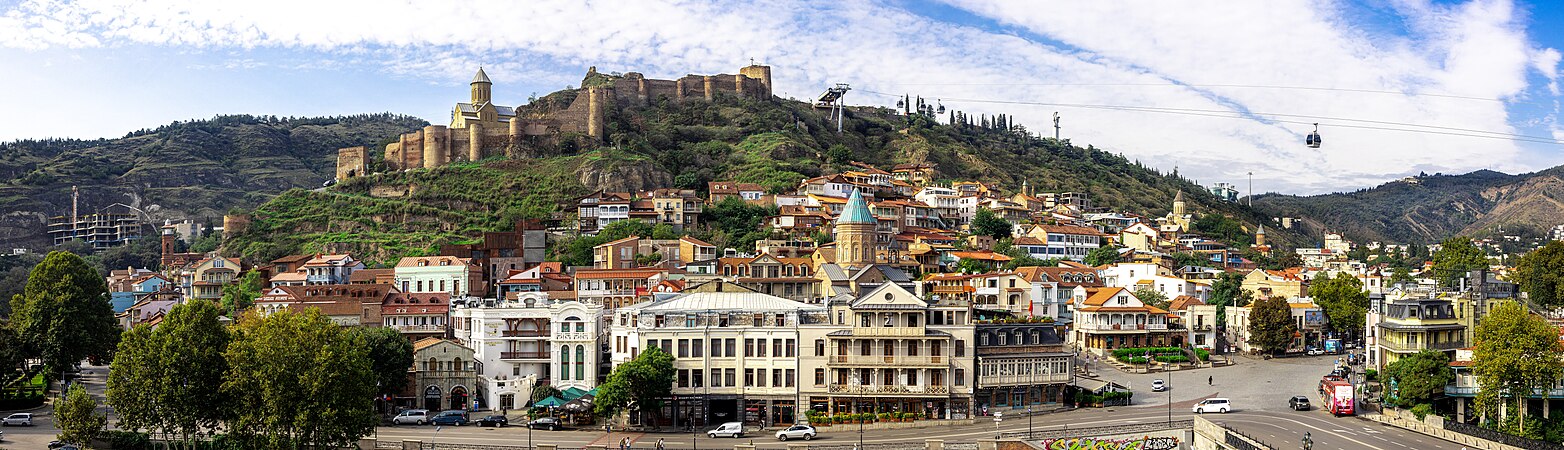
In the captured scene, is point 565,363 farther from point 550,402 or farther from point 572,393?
point 550,402

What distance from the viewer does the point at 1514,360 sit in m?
48.8

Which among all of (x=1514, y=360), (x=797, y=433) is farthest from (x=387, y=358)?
(x=1514, y=360)

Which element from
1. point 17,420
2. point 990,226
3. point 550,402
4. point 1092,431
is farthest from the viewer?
point 990,226

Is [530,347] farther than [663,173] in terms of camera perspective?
No

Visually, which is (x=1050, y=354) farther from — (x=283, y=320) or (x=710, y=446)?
(x=283, y=320)

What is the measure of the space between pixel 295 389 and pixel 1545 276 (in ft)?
208

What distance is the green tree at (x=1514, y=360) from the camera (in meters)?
48.8

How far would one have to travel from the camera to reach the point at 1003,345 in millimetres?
55719

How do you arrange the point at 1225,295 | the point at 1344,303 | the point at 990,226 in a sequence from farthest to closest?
the point at 990,226
the point at 1225,295
the point at 1344,303

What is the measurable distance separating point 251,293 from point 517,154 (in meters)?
43.5

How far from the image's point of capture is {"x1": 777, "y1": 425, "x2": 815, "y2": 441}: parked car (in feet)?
163

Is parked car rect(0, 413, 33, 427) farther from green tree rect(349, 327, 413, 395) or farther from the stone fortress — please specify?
the stone fortress

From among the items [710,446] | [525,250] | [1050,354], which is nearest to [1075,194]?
[525,250]

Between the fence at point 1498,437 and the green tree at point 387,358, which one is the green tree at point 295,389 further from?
the fence at point 1498,437
